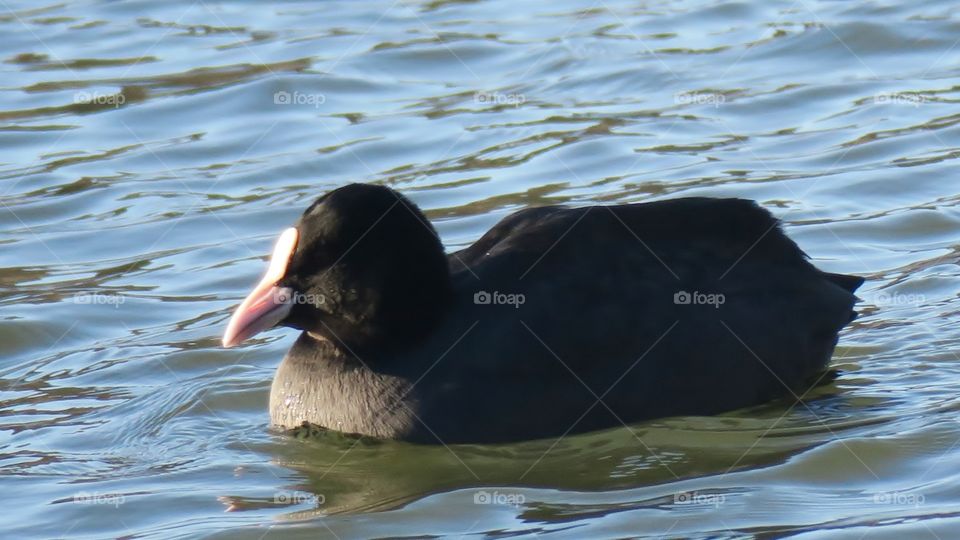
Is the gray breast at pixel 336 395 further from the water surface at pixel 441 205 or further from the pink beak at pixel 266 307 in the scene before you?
the pink beak at pixel 266 307

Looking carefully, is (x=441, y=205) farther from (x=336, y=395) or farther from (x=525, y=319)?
(x=525, y=319)

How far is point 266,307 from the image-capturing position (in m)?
7.17

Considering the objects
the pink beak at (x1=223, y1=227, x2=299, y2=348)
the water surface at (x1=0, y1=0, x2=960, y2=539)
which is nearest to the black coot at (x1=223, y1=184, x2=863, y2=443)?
the pink beak at (x1=223, y1=227, x2=299, y2=348)

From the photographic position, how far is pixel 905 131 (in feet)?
37.3

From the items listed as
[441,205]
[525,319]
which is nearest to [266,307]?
[525,319]

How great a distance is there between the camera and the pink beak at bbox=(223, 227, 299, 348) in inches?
282

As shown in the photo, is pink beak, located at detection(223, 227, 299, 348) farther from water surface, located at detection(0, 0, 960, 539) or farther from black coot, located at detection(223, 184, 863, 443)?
water surface, located at detection(0, 0, 960, 539)

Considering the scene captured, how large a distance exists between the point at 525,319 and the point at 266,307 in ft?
3.38

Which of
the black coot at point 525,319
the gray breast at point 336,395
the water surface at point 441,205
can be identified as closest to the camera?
the water surface at point 441,205

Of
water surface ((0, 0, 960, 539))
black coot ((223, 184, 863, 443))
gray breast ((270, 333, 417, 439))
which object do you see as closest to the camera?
water surface ((0, 0, 960, 539))

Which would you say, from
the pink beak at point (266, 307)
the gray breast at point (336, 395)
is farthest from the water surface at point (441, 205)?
the pink beak at point (266, 307)

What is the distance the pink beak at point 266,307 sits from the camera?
23.5ft

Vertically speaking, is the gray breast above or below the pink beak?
below

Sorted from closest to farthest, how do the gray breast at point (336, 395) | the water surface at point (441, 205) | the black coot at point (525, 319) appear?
1. the water surface at point (441, 205)
2. the black coot at point (525, 319)
3. the gray breast at point (336, 395)
